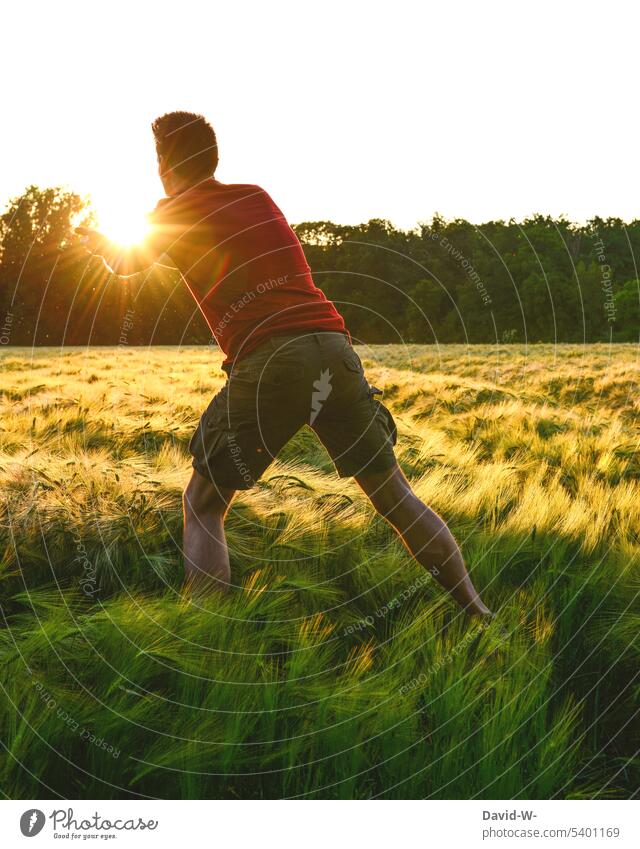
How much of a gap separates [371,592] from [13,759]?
4.56 ft

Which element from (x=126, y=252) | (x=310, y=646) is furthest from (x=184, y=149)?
(x=310, y=646)

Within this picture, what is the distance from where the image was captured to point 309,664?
219 cm

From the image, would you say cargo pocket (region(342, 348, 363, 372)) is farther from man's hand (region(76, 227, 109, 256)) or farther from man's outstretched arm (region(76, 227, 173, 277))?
man's hand (region(76, 227, 109, 256))

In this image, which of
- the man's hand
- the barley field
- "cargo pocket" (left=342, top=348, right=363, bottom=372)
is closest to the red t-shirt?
"cargo pocket" (left=342, top=348, right=363, bottom=372)

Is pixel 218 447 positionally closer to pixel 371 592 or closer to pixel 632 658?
pixel 371 592

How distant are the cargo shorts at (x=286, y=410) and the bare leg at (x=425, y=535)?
8cm

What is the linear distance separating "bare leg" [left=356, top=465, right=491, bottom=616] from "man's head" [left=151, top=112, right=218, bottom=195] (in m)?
1.28

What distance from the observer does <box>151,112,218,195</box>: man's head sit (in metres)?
2.61

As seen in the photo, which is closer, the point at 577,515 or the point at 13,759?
the point at 13,759

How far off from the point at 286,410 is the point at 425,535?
27.6 inches

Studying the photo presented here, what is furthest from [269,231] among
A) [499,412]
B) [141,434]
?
[499,412]

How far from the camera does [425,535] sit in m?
2.69

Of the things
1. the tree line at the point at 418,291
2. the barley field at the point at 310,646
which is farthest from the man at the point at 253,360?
the tree line at the point at 418,291

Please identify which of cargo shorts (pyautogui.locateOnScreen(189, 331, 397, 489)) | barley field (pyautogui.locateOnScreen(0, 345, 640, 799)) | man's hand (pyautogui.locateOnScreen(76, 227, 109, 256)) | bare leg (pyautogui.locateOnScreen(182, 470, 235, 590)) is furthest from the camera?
man's hand (pyautogui.locateOnScreen(76, 227, 109, 256))
